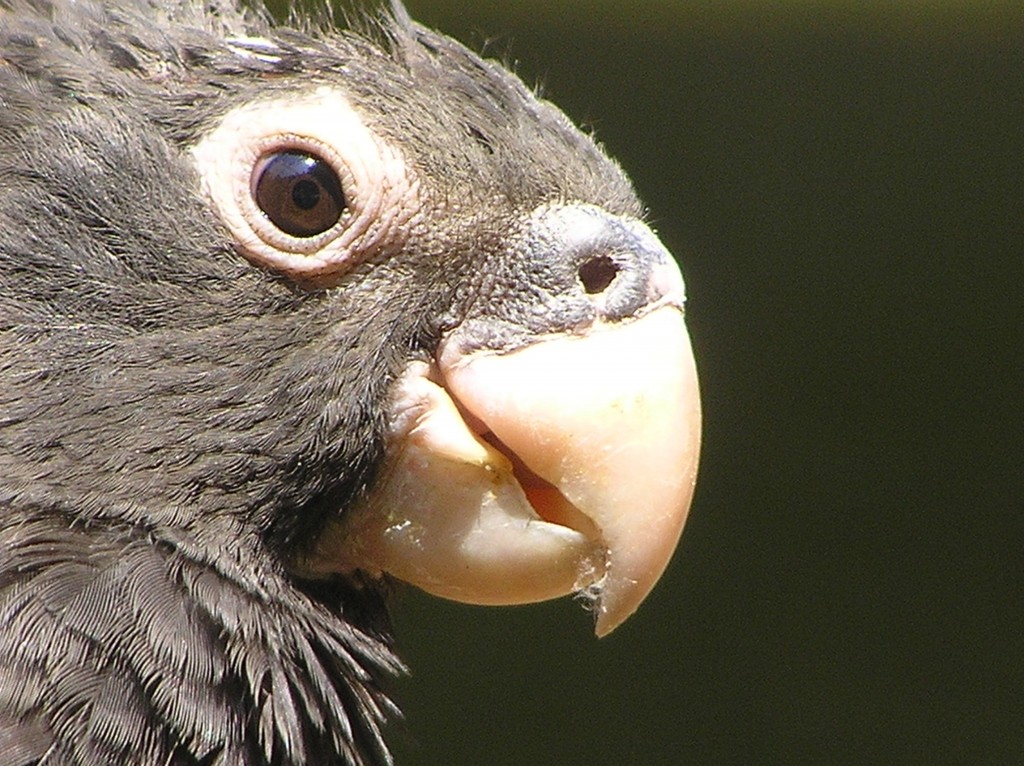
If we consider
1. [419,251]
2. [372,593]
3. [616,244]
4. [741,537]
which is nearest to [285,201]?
[419,251]

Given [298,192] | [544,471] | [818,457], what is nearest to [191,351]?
[298,192]

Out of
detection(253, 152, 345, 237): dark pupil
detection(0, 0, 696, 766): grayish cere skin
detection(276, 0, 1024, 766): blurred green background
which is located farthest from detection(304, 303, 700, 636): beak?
detection(276, 0, 1024, 766): blurred green background

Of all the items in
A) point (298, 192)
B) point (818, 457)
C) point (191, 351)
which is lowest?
point (191, 351)

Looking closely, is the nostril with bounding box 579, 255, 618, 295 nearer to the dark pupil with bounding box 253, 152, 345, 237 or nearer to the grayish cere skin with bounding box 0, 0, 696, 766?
the grayish cere skin with bounding box 0, 0, 696, 766

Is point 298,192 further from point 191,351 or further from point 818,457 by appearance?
point 818,457

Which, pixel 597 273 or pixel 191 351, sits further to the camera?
pixel 597 273

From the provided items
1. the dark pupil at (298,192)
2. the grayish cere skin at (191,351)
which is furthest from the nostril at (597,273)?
the dark pupil at (298,192)
